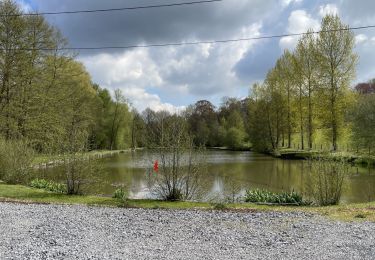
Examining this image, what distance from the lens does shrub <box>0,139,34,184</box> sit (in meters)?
16.9

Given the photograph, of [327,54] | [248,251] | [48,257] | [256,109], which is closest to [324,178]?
[248,251]

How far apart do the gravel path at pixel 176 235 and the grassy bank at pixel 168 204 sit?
2.74 ft

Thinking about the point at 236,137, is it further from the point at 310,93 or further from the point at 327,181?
the point at 327,181

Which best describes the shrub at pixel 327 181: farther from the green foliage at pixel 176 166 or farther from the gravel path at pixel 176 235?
the green foliage at pixel 176 166

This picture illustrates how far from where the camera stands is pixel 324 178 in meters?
12.5

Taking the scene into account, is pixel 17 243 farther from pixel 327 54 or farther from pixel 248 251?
pixel 327 54

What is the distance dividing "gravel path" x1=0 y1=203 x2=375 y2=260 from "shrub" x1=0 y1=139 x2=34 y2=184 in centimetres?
735

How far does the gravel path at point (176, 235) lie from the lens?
619cm

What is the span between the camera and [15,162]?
673 inches

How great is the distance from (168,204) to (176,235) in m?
4.00

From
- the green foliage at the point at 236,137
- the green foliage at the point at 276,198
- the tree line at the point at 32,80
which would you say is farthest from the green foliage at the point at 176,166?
the green foliage at the point at 236,137

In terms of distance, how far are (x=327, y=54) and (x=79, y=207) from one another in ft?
99.1

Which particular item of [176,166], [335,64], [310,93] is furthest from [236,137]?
[176,166]

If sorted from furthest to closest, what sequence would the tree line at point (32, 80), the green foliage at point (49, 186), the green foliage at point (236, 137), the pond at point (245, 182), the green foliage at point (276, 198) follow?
the green foliage at point (236, 137) → the tree line at point (32, 80) → the pond at point (245, 182) → the green foliage at point (49, 186) → the green foliage at point (276, 198)
